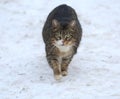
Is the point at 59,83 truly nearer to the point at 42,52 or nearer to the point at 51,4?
the point at 42,52

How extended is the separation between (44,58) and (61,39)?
1.76 m

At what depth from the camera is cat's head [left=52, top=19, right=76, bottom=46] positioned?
27.3 ft

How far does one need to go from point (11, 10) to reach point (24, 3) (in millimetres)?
525

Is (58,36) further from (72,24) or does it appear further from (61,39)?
(72,24)

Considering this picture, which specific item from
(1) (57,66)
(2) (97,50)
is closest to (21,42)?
(2) (97,50)

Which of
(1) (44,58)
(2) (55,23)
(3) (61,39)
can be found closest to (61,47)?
(3) (61,39)

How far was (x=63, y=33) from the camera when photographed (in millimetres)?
8359

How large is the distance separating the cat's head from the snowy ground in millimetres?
737

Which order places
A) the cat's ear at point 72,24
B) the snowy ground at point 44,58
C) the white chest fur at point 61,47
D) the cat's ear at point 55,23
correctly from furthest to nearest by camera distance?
the cat's ear at point 72,24
the cat's ear at point 55,23
the white chest fur at point 61,47
the snowy ground at point 44,58

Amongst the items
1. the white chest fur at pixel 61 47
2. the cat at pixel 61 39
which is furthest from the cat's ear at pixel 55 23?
the white chest fur at pixel 61 47

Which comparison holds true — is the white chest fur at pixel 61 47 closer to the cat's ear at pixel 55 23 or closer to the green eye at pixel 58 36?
the green eye at pixel 58 36

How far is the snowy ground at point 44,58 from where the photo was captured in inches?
314

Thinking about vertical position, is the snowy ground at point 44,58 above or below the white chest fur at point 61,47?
below

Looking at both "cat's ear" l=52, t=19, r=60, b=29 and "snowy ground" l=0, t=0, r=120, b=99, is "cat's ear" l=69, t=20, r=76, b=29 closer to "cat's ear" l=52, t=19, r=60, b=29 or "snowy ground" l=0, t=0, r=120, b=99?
"cat's ear" l=52, t=19, r=60, b=29
